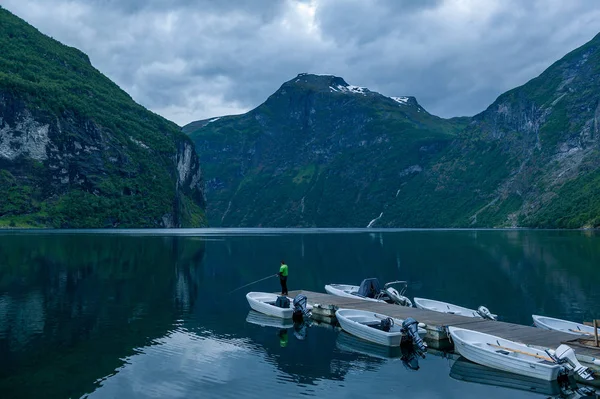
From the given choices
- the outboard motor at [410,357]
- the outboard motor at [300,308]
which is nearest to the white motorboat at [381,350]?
the outboard motor at [410,357]

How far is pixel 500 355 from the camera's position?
86.7ft

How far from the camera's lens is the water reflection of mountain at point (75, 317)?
2472 centimetres

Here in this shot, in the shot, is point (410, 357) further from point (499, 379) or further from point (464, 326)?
point (464, 326)

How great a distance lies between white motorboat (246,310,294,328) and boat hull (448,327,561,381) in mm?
13233

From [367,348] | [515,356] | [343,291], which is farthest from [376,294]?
[515,356]

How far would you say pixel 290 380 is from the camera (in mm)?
24562

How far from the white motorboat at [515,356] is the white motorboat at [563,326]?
25.4 feet

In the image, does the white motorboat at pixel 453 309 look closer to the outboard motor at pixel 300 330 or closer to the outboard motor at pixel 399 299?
the outboard motor at pixel 399 299

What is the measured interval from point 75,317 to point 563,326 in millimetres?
35233

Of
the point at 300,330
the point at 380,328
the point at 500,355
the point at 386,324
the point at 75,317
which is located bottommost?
the point at 300,330

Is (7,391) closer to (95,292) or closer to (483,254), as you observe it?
(95,292)

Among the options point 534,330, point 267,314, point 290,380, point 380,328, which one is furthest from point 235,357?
point 534,330

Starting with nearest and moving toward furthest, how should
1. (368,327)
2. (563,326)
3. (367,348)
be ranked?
(367,348) → (368,327) → (563,326)

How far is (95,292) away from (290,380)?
1270 inches
